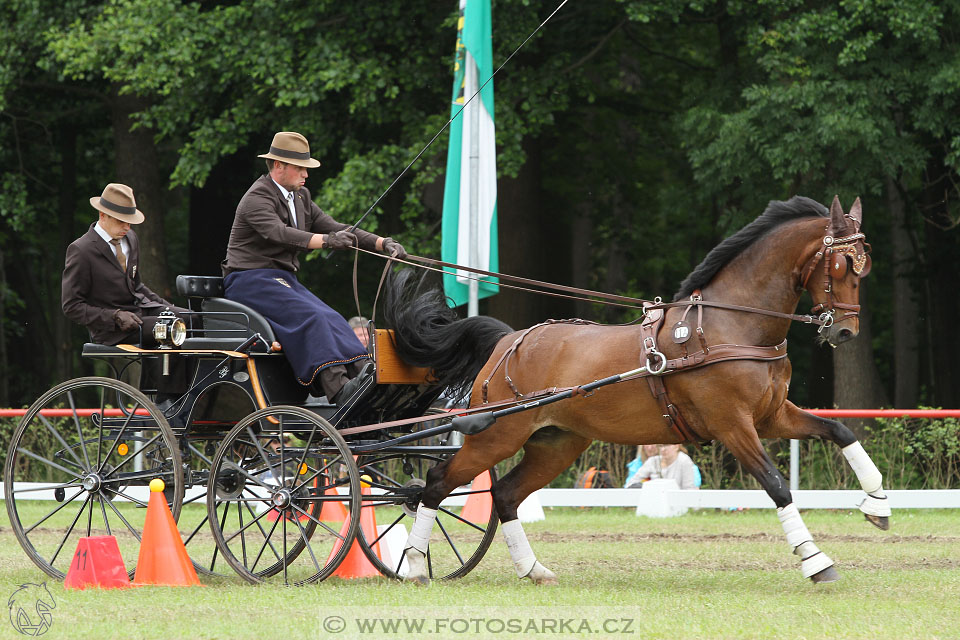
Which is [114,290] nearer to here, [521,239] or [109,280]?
[109,280]

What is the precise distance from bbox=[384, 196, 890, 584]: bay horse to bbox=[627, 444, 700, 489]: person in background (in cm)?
488

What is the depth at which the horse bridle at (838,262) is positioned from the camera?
22.1ft

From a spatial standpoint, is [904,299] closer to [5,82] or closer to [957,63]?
[957,63]

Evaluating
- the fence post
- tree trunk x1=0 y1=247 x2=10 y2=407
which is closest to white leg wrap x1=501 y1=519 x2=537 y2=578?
the fence post

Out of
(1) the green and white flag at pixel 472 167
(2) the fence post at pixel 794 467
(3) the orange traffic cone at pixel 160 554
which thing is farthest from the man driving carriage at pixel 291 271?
(2) the fence post at pixel 794 467

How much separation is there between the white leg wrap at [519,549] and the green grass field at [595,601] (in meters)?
0.14

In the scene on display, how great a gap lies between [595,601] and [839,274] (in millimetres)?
2196

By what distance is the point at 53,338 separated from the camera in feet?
82.8

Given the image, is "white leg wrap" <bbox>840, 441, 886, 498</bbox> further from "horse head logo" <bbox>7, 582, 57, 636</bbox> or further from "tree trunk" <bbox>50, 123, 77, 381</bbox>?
"tree trunk" <bbox>50, 123, 77, 381</bbox>

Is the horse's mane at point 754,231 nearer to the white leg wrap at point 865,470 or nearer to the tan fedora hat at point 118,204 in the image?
the white leg wrap at point 865,470

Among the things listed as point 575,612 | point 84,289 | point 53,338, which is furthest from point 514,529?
point 53,338

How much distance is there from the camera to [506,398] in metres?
7.46

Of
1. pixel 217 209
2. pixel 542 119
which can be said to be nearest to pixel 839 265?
pixel 542 119

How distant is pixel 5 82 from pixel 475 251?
761 centimetres
